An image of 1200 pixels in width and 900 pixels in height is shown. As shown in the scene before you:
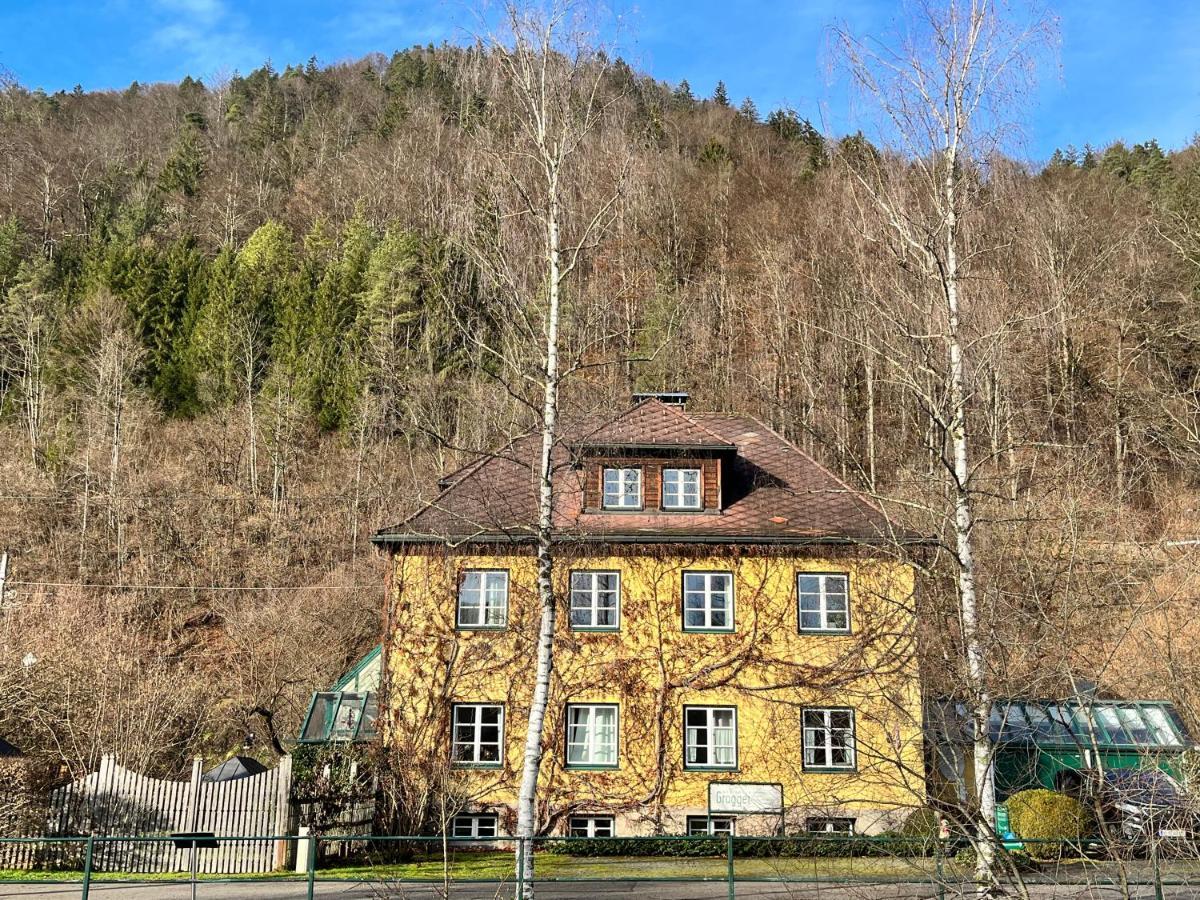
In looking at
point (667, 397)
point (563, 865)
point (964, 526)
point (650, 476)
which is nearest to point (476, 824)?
point (563, 865)

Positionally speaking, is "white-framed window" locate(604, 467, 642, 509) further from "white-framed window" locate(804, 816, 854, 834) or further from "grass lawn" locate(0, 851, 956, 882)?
"grass lawn" locate(0, 851, 956, 882)

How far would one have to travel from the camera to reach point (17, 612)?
30.8 metres

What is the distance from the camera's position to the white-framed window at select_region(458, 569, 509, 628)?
22031mm

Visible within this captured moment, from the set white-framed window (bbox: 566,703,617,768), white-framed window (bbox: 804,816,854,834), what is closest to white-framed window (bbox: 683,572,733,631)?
white-framed window (bbox: 566,703,617,768)

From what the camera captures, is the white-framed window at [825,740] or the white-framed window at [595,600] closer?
the white-framed window at [825,740]

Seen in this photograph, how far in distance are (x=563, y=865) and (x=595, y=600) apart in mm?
5954

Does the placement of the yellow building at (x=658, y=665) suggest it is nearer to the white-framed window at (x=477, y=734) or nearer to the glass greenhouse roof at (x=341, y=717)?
the white-framed window at (x=477, y=734)

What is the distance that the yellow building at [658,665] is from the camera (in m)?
20.9

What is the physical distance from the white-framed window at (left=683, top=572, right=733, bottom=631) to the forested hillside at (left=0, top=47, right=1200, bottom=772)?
4239 millimetres

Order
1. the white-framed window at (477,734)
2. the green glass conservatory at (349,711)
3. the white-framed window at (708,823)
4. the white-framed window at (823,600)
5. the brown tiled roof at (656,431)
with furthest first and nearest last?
the brown tiled roof at (656,431)
the green glass conservatory at (349,711)
the white-framed window at (823,600)
the white-framed window at (477,734)
the white-framed window at (708,823)

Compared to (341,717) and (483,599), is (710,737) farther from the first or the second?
(341,717)

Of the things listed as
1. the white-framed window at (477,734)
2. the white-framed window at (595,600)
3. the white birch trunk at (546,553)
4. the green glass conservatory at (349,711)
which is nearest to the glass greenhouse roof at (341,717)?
the green glass conservatory at (349,711)

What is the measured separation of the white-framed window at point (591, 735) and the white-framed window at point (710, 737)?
5.10 feet

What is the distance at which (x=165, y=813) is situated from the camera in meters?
18.0
